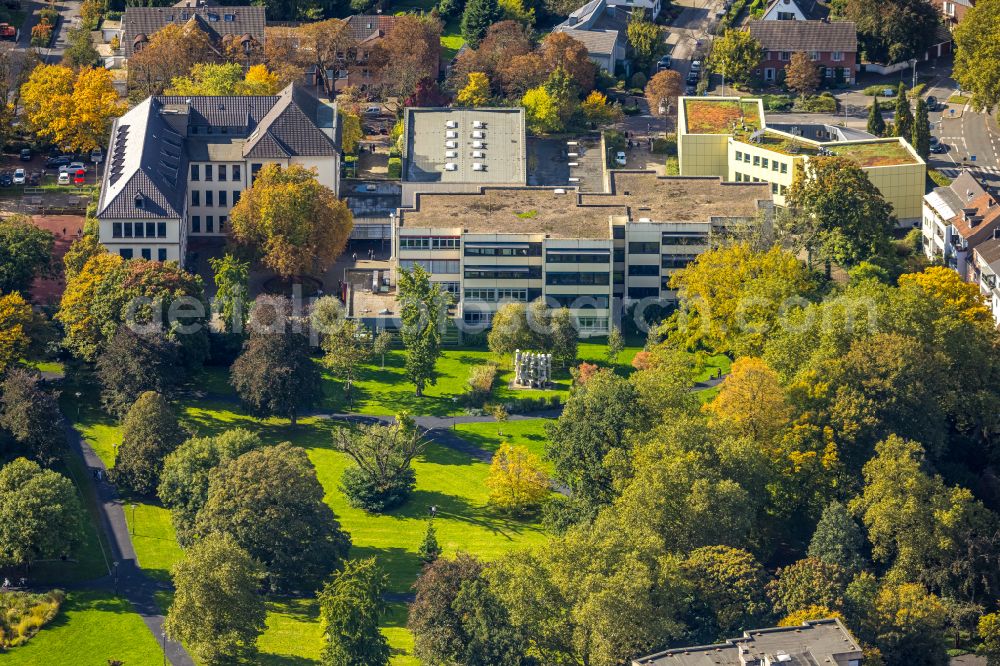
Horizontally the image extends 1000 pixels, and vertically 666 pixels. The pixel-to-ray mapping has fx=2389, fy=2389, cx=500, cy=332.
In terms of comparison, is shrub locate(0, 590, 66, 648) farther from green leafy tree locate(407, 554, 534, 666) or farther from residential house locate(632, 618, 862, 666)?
residential house locate(632, 618, 862, 666)

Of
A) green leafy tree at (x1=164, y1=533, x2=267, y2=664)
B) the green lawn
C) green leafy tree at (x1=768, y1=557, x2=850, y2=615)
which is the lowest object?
the green lawn

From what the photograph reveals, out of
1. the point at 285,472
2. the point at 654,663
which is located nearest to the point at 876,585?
the point at 654,663

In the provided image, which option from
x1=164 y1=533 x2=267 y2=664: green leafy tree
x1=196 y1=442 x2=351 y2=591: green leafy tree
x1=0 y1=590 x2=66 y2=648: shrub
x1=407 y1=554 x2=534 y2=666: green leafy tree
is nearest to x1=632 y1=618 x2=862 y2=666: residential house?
x1=407 y1=554 x2=534 y2=666: green leafy tree

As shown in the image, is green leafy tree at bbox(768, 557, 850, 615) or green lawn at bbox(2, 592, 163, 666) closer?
green leafy tree at bbox(768, 557, 850, 615)

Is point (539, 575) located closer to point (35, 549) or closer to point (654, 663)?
point (654, 663)

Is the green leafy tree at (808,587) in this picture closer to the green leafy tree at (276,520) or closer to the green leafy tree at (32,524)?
the green leafy tree at (276,520)

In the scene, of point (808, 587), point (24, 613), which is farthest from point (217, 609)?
point (808, 587)
